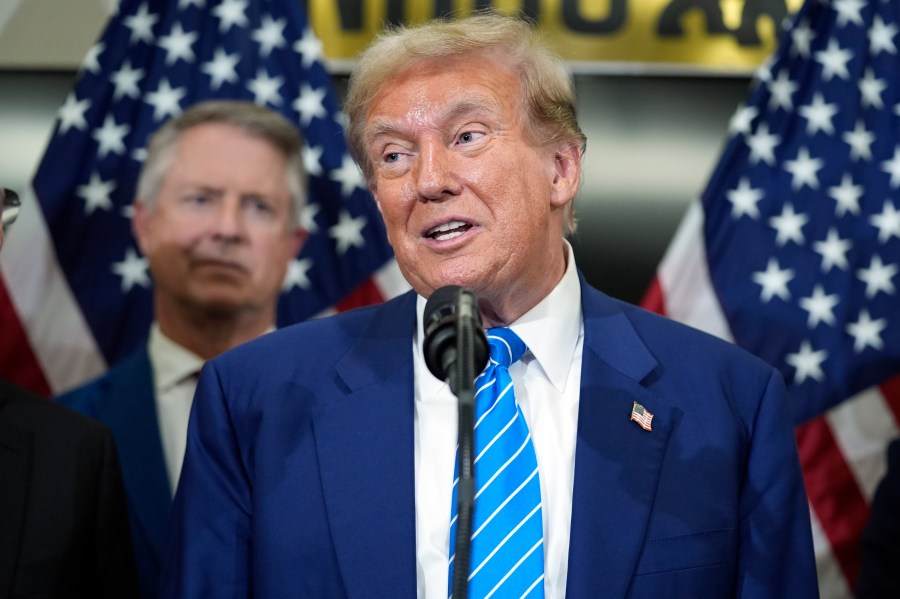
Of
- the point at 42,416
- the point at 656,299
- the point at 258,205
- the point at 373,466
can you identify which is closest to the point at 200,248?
the point at 258,205

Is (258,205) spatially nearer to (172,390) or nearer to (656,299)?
(172,390)

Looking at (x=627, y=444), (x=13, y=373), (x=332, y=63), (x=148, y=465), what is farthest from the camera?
(x=332, y=63)

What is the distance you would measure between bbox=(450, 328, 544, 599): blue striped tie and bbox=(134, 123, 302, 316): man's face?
1.23m

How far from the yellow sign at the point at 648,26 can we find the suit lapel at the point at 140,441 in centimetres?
108

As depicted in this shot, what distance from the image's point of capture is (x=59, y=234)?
9.82ft

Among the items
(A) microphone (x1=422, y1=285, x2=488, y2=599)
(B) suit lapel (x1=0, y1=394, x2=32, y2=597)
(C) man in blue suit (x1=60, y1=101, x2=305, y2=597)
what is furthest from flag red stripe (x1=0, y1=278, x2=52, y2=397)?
(A) microphone (x1=422, y1=285, x2=488, y2=599)

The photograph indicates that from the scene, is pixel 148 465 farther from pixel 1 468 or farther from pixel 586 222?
pixel 586 222

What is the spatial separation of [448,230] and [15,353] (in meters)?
1.61

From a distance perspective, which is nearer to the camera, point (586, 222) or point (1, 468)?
point (1, 468)

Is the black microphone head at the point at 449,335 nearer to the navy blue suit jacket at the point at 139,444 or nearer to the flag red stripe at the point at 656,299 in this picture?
the navy blue suit jacket at the point at 139,444

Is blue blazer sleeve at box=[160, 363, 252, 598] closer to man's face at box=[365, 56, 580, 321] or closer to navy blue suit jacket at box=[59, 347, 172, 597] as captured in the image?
man's face at box=[365, 56, 580, 321]

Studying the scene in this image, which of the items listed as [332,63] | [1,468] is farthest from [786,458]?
[332,63]

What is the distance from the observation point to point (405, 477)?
169 centimetres

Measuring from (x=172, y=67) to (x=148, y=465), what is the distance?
42.3 inches
